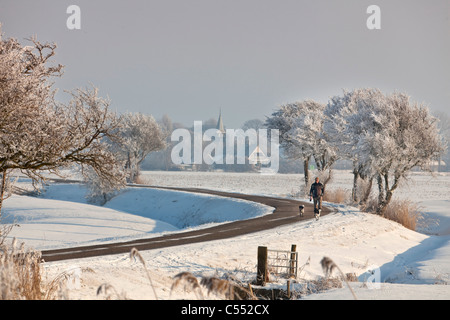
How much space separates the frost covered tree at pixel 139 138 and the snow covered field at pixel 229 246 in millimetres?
19199

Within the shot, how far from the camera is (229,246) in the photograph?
18.2 m

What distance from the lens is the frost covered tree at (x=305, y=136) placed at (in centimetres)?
4638

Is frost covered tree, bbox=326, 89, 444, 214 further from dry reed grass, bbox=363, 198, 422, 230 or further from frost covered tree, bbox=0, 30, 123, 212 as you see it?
frost covered tree, bbox=0, 30, 123, 212

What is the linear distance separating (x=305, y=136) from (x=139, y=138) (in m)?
29.0

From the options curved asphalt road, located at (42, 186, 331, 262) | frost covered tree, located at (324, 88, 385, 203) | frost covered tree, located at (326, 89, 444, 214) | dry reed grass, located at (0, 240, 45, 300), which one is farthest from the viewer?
frost covered tree, located at (324, 88, 385, 203)

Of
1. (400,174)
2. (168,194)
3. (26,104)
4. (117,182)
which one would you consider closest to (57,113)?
(26,104)

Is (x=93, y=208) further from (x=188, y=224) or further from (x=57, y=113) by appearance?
(x=57, y=113)

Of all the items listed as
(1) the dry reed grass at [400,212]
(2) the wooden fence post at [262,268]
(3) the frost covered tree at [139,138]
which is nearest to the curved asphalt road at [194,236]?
(1) the dry reed grass at [400,212]

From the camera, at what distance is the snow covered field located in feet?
36.3

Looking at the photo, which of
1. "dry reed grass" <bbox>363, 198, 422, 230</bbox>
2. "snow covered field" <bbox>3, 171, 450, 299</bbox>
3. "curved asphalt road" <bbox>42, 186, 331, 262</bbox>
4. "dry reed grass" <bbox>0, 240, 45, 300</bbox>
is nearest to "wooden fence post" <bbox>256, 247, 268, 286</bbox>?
"snow covered field" <bbox>3, 171, 450, 299</bbox>

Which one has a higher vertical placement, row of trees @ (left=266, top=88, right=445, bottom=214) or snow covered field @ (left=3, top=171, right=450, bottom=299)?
row of trees @ (left=266, top=88, right=445, bottom=214)

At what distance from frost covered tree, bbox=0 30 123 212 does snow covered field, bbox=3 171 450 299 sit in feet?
11.2

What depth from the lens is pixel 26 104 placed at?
42.5 feet

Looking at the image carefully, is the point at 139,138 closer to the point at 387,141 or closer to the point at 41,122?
the point at 387,141
